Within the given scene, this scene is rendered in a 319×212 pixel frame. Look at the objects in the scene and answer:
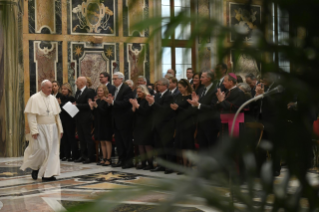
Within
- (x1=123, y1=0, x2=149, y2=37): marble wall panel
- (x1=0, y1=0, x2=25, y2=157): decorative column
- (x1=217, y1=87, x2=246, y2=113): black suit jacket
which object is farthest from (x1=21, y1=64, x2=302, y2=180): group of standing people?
(x1=123, y1=0, x2=149, y2=37): marble wall panel

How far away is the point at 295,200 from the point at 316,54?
17 cm

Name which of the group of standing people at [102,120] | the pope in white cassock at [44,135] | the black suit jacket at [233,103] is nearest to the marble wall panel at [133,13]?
the black suit jacket at [233,103]

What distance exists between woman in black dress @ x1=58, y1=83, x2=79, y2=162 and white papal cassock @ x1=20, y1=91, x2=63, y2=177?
3.02 meters

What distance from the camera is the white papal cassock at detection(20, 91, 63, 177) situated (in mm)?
8133

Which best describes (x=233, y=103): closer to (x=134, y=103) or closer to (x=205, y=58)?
(x=205, y=58)

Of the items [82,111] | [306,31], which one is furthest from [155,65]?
[82,111]

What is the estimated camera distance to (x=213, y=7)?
1.44 ft

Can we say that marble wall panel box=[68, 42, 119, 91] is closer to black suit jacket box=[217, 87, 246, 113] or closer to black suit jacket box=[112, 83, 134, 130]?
black suit jacket box=[112, 83, 134, 130]

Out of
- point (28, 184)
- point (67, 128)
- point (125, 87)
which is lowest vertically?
point (28, 184)

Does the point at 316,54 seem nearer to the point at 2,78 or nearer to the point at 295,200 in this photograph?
the point at 295,200

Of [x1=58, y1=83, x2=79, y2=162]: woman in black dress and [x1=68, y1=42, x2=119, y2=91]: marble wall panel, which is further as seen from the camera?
[x1=68, y1=42, x2=119, y2=91]: marble wall panel

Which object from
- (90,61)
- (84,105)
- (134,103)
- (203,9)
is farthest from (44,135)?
(203,9)

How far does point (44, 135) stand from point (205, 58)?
316 inches

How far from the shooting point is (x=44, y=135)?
26.9 feet
